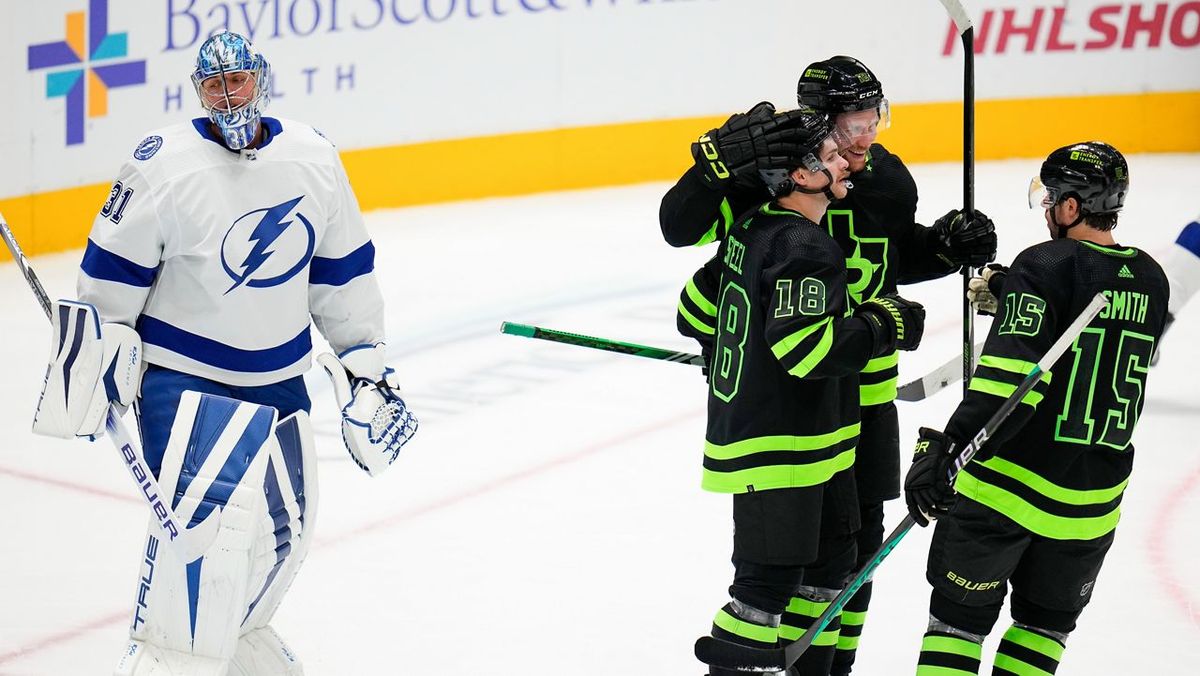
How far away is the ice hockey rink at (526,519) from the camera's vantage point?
11.4 ft

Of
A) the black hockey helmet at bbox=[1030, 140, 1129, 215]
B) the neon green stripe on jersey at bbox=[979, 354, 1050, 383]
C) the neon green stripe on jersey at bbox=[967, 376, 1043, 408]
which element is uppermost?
the black hockey helmet at bbox=[1030, 140, 1129, 215]

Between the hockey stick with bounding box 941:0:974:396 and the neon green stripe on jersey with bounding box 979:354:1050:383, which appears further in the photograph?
the hockey stick with bounding box 941:0:974:396

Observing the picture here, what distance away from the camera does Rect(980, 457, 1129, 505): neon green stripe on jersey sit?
8.67ft

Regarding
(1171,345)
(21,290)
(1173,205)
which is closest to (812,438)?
(1171,345)

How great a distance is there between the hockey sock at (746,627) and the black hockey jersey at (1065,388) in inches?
16.3

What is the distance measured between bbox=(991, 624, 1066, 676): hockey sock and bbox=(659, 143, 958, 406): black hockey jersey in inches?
19.9

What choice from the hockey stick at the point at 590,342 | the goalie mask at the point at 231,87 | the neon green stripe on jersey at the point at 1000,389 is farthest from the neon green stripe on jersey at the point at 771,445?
the goalie mask at the point at 231,87

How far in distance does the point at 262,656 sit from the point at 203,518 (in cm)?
38

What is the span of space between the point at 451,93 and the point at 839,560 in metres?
5.30

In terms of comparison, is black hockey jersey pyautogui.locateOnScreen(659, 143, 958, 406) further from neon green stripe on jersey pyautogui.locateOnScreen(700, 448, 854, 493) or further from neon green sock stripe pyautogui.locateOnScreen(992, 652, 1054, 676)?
neon green sock stripe pyautogui.locateOnScreen(992, 652, 1054, 676)

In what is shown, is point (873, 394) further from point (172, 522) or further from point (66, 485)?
point (66, 485)

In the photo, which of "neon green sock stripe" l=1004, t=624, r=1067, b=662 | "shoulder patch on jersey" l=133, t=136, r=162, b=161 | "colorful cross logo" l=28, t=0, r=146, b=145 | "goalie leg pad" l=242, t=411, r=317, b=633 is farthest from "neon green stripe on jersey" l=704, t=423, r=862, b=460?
"colorful cross logo" l=28, t=0, r=146, b=145

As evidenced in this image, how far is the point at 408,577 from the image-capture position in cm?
383

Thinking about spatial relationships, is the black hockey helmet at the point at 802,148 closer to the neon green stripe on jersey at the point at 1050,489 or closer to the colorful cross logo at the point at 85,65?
the neon green stripe on jersey at the point at 1050,489
